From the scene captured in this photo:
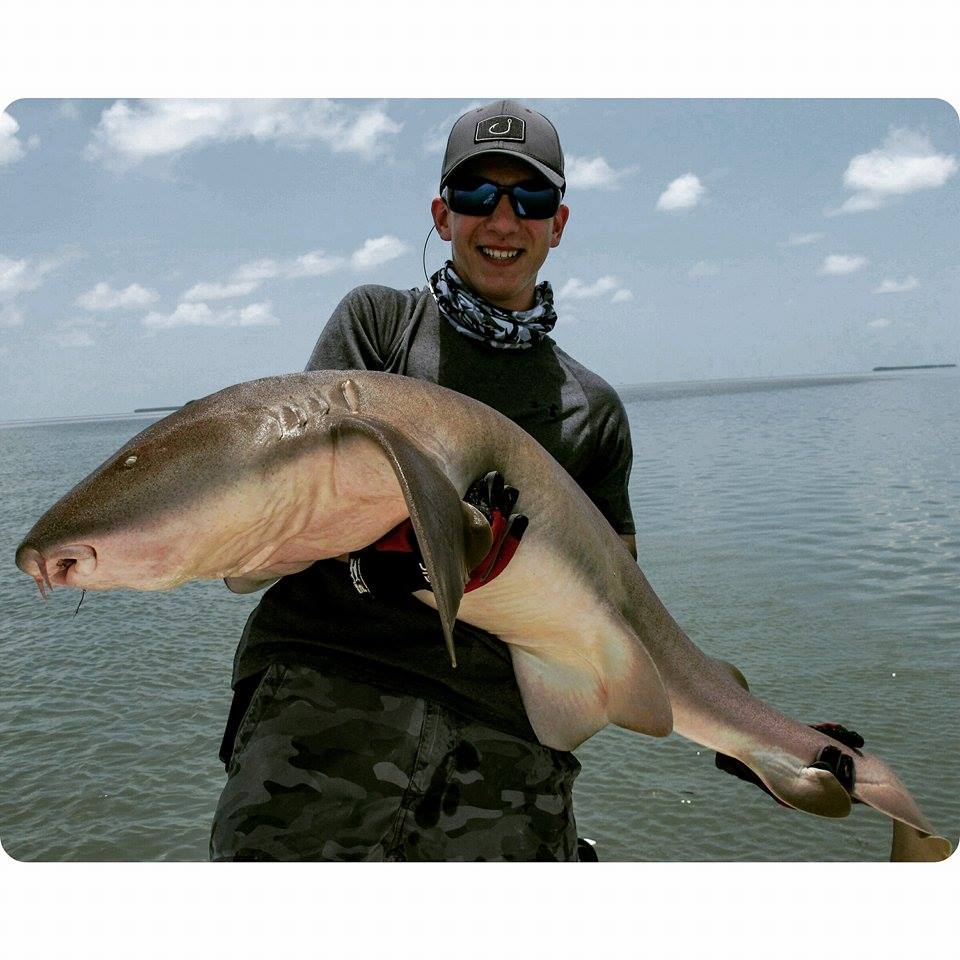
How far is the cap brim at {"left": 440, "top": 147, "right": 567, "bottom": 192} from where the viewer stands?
296cm

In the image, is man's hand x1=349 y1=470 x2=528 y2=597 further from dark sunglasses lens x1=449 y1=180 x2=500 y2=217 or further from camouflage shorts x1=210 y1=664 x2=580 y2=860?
dark sunglasses lens x1=449 y1=180 x2=500 y2=217

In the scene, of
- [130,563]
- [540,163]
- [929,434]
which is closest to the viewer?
[130,563]

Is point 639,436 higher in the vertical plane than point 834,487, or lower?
higher

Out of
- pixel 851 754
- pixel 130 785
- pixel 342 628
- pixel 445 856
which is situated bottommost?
pixel 130 785

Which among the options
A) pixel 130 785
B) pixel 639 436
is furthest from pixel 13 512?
pixel 639 436

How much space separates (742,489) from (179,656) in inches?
393

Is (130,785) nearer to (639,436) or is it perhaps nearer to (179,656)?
(179,656)

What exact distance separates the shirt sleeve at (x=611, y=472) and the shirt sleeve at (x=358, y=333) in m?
0.87

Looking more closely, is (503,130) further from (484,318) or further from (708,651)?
(708,651)

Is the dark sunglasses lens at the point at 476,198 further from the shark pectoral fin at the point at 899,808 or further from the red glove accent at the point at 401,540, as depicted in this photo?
the shark pectoral fin at the point at 899,808

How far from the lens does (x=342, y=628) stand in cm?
262

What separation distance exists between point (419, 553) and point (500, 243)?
128cm

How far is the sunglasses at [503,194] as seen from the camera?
305 centimetres

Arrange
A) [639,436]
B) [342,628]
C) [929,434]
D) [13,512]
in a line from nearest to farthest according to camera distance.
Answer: [342,628] < [13,512] < [929,434] < [639,436]
